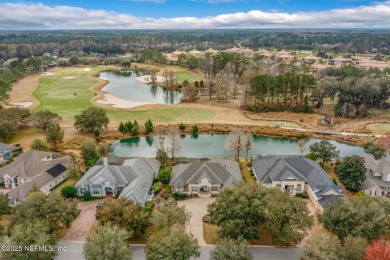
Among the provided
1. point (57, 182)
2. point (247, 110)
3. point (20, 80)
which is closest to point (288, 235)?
point (57, 182)

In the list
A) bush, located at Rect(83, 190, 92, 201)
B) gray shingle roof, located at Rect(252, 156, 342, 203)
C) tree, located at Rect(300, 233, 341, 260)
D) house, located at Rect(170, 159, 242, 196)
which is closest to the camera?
tree, located at Rect(300, 233, 341, 260)

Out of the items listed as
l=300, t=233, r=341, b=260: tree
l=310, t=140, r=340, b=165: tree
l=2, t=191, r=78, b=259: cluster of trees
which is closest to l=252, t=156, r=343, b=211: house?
l=310, t=140, r=340, b=165: tree

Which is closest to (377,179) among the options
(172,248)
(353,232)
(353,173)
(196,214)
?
(353,173)

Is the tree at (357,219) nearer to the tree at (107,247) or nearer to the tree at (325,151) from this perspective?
the tree at (325,151)

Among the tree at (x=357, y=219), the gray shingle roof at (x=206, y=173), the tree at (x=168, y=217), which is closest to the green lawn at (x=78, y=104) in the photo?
the gray shingle roof at (x=206, y=173)

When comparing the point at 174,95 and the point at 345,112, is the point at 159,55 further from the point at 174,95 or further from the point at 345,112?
the point at 345,112

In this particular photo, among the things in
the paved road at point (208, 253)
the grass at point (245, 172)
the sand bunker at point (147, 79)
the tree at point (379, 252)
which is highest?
the sand bunker at point (147, 79)

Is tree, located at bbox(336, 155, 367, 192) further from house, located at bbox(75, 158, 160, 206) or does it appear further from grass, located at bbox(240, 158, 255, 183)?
house, located at bbox(75, 158, 160, 206)
